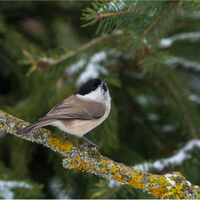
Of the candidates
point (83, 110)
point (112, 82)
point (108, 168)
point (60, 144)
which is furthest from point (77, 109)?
point (108, 168)

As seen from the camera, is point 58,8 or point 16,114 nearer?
→ point 16,114

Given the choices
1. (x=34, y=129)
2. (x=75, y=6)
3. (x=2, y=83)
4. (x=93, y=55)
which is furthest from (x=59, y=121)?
(x=75, y=6)

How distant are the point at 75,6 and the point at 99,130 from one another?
1.15m

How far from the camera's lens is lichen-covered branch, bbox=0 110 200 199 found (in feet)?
4.02

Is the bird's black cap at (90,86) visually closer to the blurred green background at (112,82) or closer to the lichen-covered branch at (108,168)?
the blurred green background at (112,82)

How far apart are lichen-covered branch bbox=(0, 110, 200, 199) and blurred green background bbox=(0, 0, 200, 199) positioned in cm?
25

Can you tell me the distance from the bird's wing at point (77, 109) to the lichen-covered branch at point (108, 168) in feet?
0.66

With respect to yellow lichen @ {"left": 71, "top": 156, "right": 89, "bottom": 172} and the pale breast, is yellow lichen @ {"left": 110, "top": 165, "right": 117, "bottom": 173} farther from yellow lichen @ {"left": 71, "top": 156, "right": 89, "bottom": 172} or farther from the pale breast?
the pale breast

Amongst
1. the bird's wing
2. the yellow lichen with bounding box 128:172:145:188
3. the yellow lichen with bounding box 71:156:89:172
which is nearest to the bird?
the bird's wing

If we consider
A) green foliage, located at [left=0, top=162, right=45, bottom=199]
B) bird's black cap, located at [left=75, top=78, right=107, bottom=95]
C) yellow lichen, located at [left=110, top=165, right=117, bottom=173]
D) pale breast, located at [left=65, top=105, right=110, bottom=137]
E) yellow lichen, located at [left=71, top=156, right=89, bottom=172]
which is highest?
bird's black cap, located at [left=75, top=78, right=107, bottom=95]

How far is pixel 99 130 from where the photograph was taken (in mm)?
1767

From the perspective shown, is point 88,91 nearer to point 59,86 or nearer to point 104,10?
point 59,86

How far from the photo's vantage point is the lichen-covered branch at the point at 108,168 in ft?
4.02

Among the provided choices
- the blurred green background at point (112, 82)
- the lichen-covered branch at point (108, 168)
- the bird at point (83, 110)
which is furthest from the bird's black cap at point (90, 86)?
the lichen-covered branch at point (108, 168)
